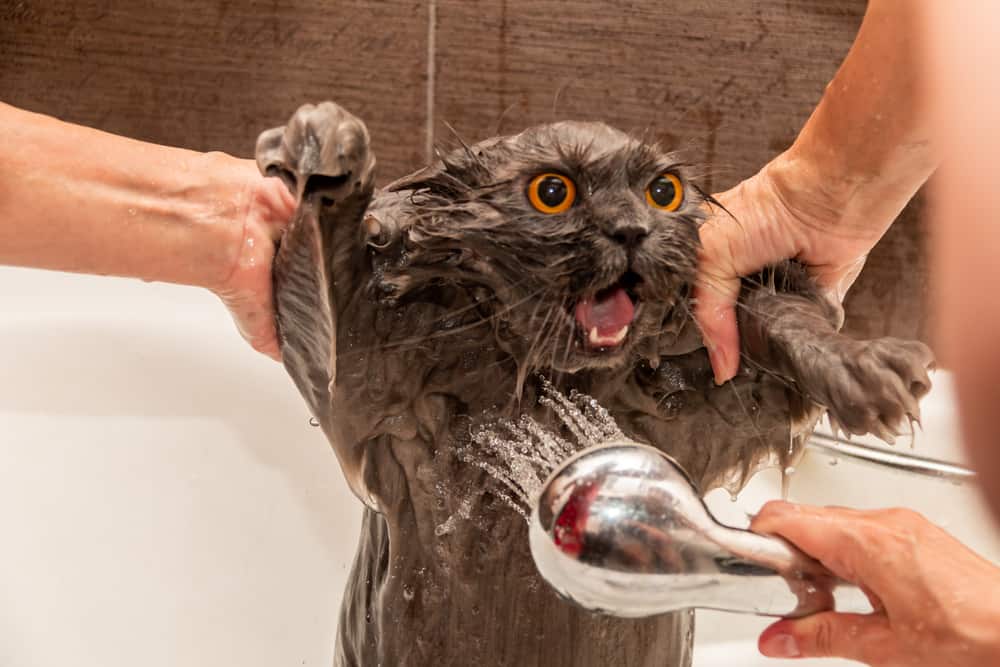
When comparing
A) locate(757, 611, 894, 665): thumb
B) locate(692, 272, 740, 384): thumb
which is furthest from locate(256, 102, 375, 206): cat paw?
locate(757, 611, 894, 665): thumb

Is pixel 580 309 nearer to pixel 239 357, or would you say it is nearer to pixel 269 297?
pixel 269 297

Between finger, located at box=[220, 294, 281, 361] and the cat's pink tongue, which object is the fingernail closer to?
the cat's pink tongue

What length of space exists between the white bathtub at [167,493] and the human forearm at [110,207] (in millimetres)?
557

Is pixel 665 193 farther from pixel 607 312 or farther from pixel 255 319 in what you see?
pixel 255 319

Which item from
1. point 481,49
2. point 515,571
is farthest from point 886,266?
point 515,571

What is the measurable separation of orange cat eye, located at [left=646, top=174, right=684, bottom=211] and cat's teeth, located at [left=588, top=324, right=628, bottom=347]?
0.25 ft

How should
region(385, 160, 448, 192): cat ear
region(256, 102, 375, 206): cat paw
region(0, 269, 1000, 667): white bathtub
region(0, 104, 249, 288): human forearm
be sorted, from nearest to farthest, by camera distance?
region(256, 102, 375, 206): cat paw < region(385, 160, 448, 192): cat ear < region(0, 104, 249, 288): human forearm < region(0, 269, 1000, 667): white bathtub

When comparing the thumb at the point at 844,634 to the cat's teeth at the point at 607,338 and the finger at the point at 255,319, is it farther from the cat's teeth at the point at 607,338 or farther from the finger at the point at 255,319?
the finger at the point at 255,319

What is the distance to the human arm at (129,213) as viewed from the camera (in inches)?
28.8

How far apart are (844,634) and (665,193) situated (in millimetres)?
271

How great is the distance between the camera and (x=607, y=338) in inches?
23.0

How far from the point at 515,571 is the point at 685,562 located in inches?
7.2

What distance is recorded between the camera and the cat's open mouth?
1.88ft

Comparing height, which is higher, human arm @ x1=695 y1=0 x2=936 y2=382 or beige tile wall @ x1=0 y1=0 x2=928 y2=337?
beige tile wall @ x1=0 y1=0 x2=928 y2=337
